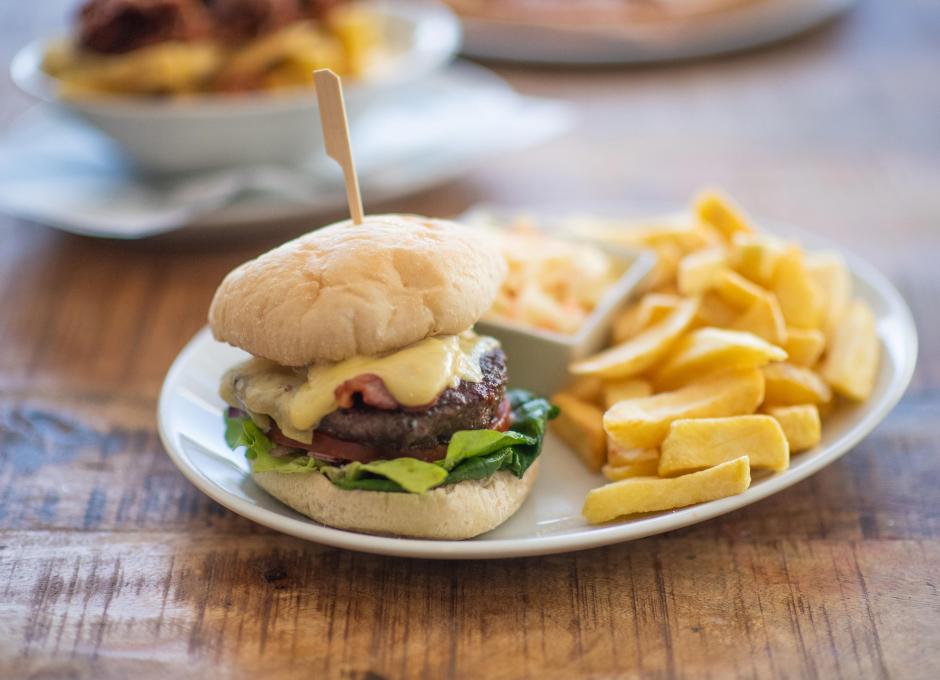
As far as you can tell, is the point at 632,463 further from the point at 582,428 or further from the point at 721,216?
the point at 721,216

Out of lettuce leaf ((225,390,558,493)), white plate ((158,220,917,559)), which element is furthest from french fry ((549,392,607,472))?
lettuce leaf ((225,390,558,493))

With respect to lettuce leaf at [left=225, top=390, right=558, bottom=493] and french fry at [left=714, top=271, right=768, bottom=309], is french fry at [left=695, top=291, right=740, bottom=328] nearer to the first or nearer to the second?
french fry at [left=714, top=271, right=768, bottom=309]

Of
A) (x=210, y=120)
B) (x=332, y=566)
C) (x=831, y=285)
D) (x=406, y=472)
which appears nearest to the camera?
(x=406, y=472)

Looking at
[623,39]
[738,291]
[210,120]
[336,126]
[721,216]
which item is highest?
[336,126]

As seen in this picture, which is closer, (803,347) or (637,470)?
(637,470)

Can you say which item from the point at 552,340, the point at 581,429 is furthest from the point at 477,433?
the point at 552,340

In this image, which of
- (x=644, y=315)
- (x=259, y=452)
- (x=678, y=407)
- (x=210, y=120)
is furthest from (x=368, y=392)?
(x=210, y=120)

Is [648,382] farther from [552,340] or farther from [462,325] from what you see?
[462,325]
